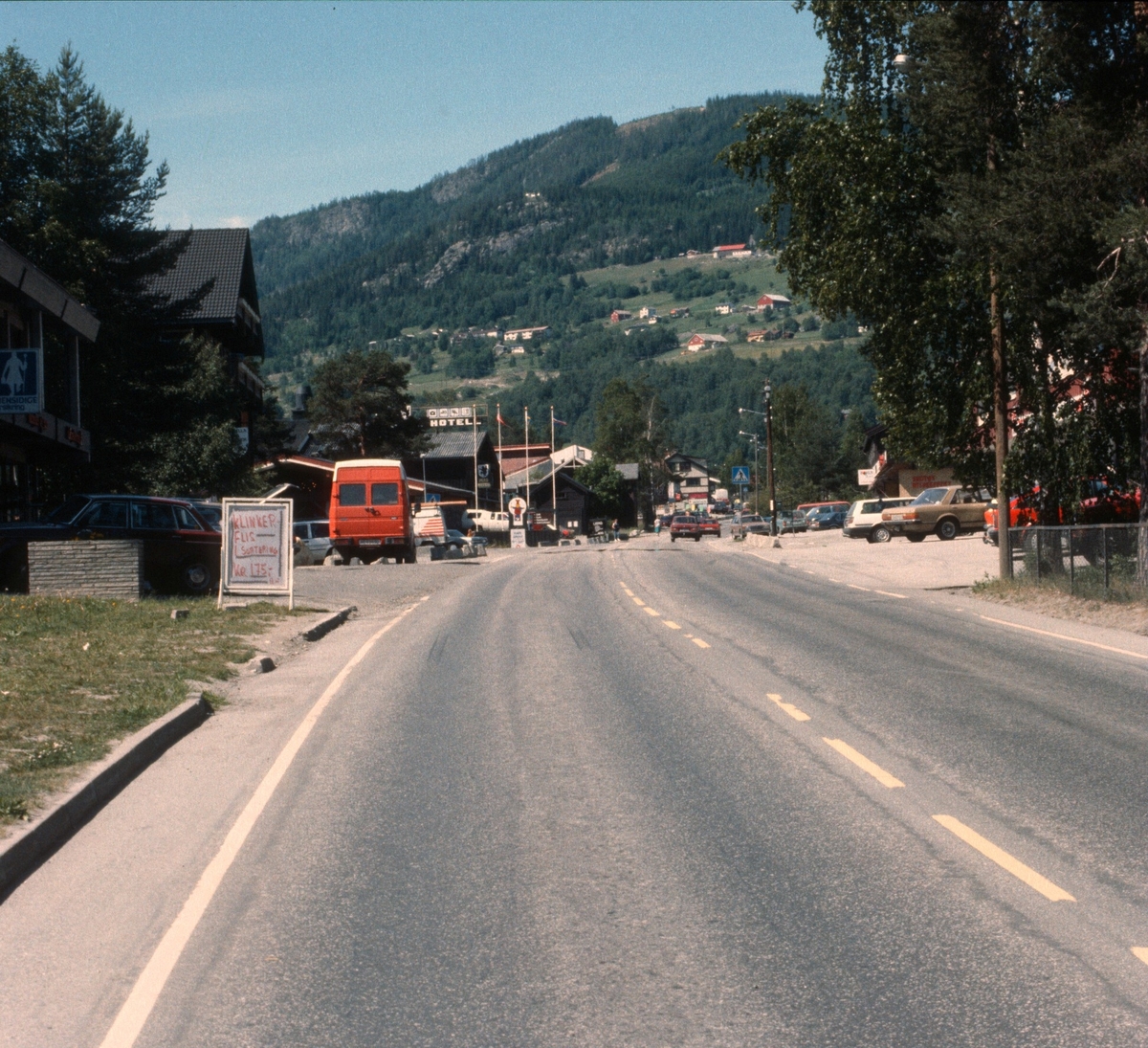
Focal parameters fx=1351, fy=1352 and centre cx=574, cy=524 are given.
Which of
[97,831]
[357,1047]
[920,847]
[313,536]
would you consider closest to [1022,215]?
[920,847]

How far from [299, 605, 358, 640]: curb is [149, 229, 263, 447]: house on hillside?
37044 millimetres

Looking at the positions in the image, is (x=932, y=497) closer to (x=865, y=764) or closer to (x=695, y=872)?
(x=865, y=764)

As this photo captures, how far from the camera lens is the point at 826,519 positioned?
280ft

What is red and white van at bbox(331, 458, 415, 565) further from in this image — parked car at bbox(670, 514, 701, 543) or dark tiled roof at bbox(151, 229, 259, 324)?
parked car at bbox(670, 514, 701, 543)

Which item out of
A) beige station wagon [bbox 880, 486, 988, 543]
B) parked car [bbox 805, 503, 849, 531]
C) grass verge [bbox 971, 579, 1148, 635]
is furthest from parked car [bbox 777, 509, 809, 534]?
grass verge [bbox 971, 579, 1148, 635]

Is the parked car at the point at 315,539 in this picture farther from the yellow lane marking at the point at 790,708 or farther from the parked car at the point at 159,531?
the yellow lane marking at the point at 790,708

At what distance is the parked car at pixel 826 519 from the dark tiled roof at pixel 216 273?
38.1 meters

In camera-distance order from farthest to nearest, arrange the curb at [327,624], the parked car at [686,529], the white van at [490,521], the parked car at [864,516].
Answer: the white van at [490,521]
the parked car at [686,529]
the parked car at [864,516]
the curb at [327,624]

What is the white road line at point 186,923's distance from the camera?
4945 mm

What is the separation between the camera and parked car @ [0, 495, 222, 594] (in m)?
24.6

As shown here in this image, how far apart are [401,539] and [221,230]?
28741 millimetres

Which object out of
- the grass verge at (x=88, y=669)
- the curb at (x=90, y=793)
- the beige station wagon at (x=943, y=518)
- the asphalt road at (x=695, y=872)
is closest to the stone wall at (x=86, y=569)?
the grass verge at (x=88, y=669)

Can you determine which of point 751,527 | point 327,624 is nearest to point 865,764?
point 327,624

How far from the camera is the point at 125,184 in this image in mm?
46469
